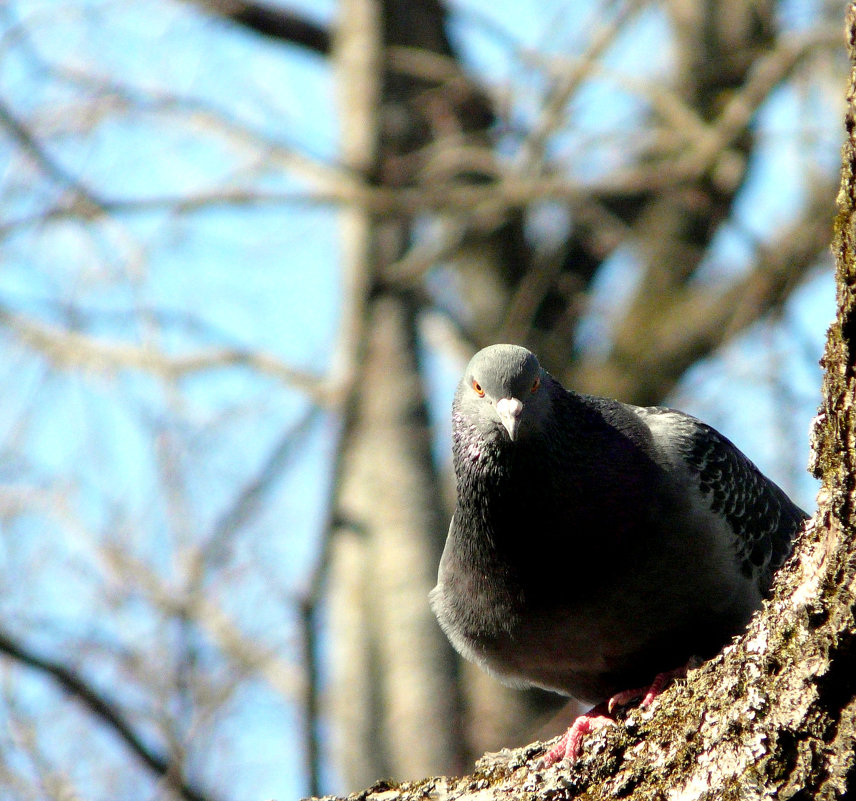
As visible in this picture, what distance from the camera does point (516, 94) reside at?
32.7 ft

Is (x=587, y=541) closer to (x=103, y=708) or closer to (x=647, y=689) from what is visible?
(x=647, y=689)

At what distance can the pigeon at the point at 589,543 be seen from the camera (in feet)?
14.5

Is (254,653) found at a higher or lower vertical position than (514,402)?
lower

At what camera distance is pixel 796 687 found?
9.21 ft

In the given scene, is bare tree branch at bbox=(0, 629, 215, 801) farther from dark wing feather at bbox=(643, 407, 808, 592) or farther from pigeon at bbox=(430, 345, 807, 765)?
dark wing feather at bbox=(643, 407, 808, 592)

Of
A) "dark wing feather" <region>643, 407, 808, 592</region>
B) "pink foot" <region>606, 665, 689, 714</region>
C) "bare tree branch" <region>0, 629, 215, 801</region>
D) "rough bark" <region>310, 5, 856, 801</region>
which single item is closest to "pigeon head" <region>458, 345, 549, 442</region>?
"dark wing feather" <region>643, 407, 808, 592</region>

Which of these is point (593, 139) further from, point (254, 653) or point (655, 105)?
point (254, 653)

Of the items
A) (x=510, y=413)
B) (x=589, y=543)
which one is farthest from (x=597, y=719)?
(x=510, y=413)

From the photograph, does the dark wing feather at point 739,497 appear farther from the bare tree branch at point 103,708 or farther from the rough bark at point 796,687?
the bare tree branch at point 103,708

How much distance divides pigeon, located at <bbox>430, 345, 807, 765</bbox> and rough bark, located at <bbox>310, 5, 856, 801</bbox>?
3.13 ft

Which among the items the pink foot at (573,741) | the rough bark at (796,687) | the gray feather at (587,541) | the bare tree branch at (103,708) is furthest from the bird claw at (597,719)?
the bare tree branch at (103,708)

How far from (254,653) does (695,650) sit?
21.3 ft

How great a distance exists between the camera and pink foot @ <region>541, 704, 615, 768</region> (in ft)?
11.3

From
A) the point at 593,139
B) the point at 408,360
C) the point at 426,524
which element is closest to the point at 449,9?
the point at 593,139
